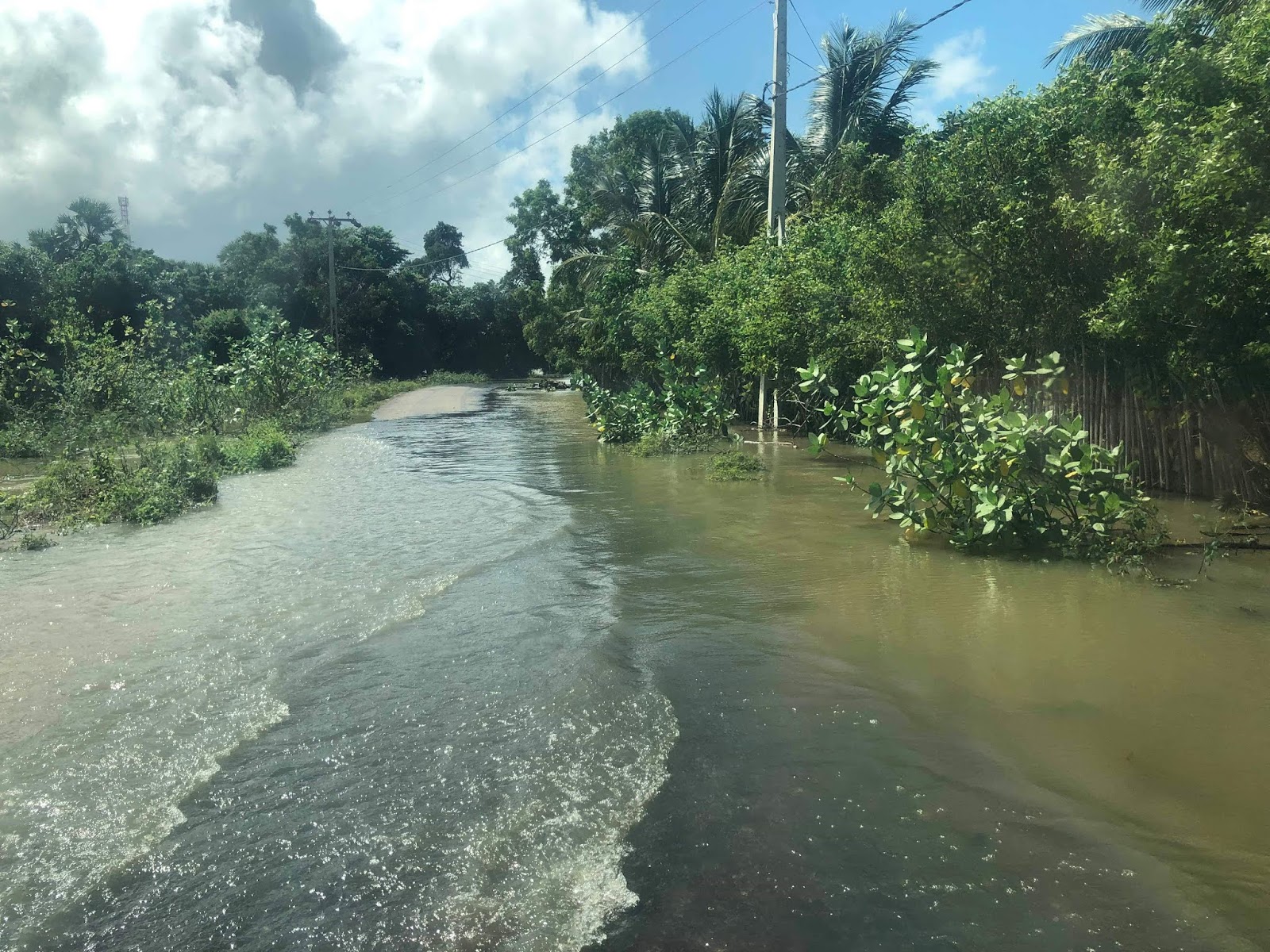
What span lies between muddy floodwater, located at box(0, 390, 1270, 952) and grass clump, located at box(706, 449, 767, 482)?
200 inches

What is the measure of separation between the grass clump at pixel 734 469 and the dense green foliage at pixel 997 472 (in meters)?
4.49

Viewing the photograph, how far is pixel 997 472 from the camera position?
26.9 ft

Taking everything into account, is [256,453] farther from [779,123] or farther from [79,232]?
[79,232]

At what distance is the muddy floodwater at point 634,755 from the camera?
10.7 ft

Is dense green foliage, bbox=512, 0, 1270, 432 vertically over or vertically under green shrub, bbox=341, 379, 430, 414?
over

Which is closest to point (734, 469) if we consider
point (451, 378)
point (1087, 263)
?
point (1087, 263)

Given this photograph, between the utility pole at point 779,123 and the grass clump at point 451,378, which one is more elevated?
the utility pole at point 779,123

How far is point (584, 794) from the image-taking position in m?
4.11

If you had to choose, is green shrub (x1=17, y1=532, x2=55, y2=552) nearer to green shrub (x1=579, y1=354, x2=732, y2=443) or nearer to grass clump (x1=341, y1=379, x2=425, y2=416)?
green shrub (x1=579, y1=354, x2=732, y2=443)

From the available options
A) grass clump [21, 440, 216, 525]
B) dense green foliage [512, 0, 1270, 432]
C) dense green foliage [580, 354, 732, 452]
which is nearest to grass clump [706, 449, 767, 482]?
dense green foliage [512, 0, 1270, 432]

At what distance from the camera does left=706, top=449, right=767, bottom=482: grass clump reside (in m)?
13.7

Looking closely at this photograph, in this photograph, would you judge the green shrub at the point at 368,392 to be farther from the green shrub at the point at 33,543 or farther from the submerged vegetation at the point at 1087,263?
the green shrub at the point at 33,543

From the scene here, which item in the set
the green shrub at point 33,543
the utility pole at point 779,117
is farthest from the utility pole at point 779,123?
the green shrub at point 33,543

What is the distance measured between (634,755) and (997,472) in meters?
5.06
